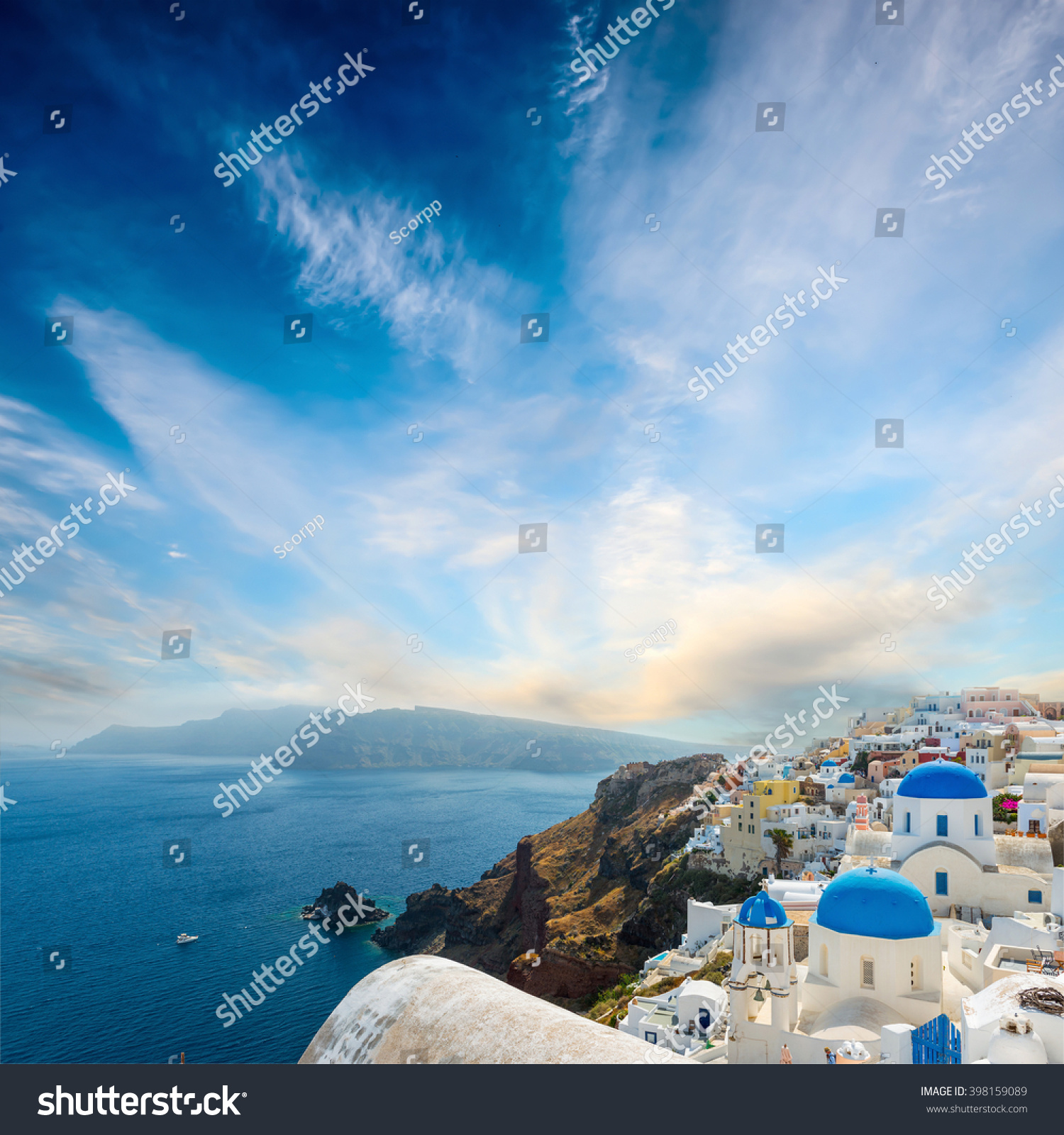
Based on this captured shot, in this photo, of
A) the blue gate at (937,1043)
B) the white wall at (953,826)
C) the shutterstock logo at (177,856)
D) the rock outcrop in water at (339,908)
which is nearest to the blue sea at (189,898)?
the shutterstock logo at (177,856)

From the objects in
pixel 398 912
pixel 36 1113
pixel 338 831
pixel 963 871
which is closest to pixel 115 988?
pixel 398 912

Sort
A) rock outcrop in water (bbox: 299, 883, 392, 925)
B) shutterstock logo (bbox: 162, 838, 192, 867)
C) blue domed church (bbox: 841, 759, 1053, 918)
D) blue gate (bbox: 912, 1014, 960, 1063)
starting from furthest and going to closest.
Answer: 1. shutterstock logo (bbox: 162, 838, 192, 867)
2. rock outcrop in water (bbox: 299, 883, 392, 925)
3. blue domed church (bbox: 841, 759, 1053, 918)
4. blue gate (bbox: 912, 1014, 960, 1063)

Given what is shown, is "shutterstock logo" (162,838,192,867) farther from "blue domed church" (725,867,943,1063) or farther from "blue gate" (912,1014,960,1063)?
"blue gate" (912,1014,960,1063)

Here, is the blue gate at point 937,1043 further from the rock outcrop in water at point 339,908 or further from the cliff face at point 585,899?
the rock outcrop in water at point 339,908

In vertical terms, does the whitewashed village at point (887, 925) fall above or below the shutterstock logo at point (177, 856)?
above

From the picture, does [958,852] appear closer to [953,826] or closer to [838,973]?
[953,826]

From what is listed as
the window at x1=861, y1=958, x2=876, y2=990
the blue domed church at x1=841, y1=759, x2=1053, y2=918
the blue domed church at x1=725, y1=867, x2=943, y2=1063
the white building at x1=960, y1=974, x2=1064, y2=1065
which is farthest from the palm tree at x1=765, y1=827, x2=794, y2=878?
the white building at x1=960, y1=974, x2=1064, y2=1065
